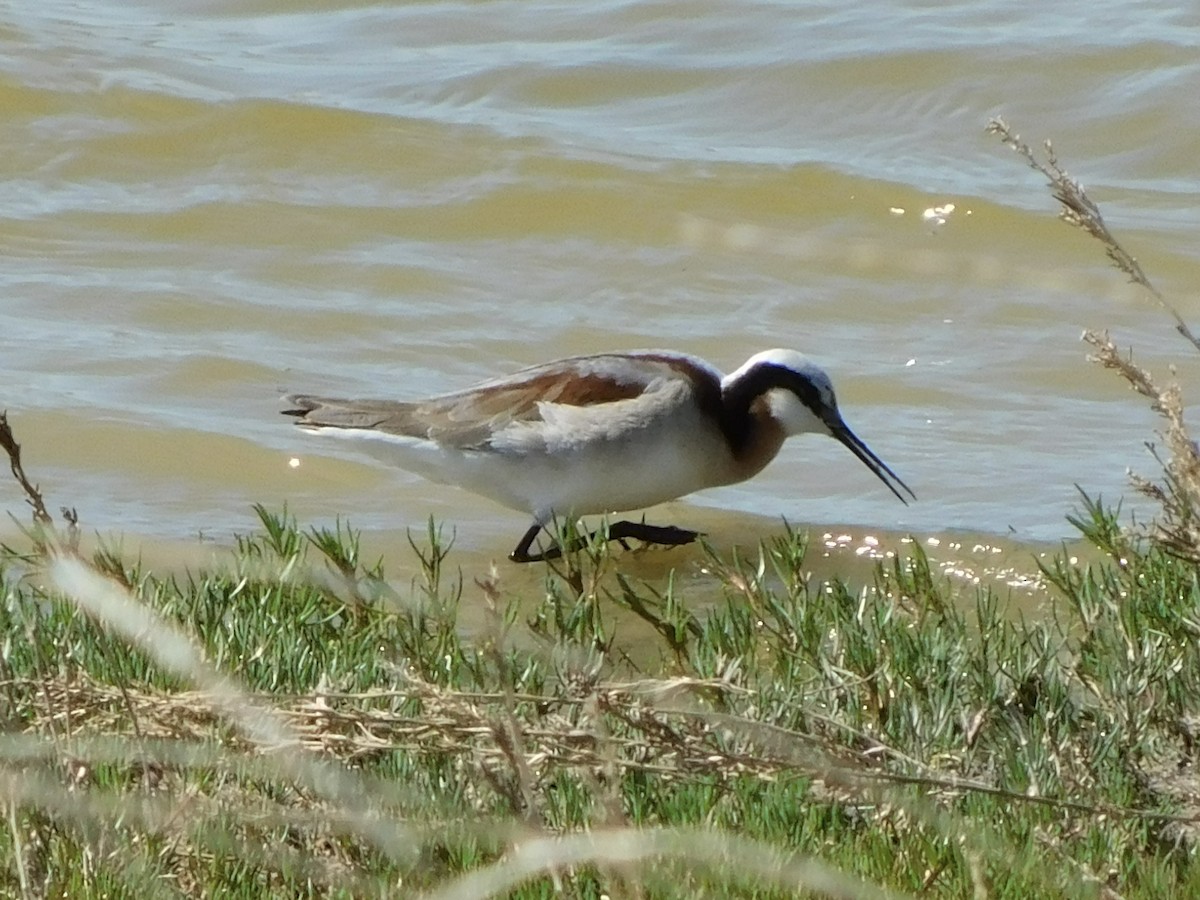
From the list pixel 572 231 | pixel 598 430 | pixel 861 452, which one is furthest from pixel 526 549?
pixel 572 231

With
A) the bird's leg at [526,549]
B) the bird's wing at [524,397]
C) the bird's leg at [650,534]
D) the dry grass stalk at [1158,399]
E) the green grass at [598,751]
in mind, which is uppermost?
the dry grass stalk at [1158,399]

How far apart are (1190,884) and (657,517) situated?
5.02 m

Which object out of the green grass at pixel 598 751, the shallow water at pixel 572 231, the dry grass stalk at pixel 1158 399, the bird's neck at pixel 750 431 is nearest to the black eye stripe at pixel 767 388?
the bird's neck at pixel 750 431

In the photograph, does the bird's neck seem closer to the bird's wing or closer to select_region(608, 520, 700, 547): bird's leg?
the bird's wing

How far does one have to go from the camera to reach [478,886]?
288cm

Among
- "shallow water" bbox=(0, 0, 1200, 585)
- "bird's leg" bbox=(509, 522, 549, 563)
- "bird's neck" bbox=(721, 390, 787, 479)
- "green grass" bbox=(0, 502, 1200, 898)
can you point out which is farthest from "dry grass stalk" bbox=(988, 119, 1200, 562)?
"bird's neck" bbox=(721, 390, 787, 479)

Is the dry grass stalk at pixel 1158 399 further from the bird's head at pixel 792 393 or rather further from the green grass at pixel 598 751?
the bird's head at pixel 792 393

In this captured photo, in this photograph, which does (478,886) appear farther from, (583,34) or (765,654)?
(583,34)

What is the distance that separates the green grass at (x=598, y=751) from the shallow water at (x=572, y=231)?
113 inches

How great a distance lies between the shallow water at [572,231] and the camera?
855 centimetres

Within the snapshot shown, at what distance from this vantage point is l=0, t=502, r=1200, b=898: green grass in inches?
126

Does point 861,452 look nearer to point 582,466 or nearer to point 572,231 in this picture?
point 582,466

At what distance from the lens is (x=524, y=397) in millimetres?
7539

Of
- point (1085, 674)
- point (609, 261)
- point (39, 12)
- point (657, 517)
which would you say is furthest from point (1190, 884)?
point (39, 12)
